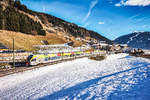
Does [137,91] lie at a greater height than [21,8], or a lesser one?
lesser

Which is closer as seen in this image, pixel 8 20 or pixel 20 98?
pixel 20 98

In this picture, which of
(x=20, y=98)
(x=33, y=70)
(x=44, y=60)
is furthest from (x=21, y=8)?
(x=20, y=98)

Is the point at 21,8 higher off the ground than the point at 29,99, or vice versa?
the point at 21,8

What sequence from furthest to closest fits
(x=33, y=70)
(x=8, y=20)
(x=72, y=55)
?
(x=8, y=20) → (x=72, y=55) → (x=33, y=70)

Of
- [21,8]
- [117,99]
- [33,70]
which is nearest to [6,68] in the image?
[33,70]

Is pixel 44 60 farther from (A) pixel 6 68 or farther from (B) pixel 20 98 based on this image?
(B) pixel 20 98

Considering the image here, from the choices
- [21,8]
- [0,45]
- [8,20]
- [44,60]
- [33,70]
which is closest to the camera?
[33,70]

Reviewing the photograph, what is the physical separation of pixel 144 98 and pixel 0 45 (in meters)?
51.2

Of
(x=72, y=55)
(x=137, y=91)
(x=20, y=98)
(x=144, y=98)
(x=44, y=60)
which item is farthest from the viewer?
(x=72, y=55)

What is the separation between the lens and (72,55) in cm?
5594

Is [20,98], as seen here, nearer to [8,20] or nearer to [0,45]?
[0,45]

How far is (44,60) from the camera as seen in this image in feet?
117

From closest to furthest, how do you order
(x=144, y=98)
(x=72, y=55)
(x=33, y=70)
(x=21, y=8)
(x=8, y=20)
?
(x=144, y=98), (x=33, y=70), (x=72, y=55), (x=8, y=20), (x=21, y=8)

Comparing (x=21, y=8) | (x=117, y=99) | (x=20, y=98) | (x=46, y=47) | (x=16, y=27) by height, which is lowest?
(x=20, y=98)
